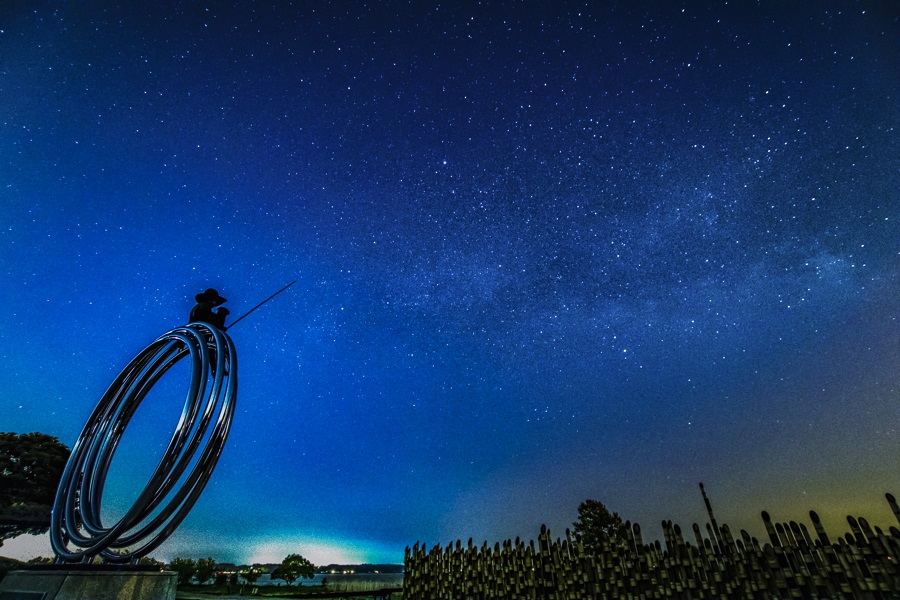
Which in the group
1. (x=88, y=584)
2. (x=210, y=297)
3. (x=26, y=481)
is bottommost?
(x=88, y=584)

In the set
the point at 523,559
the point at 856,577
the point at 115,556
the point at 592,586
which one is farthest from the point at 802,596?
the point at 115,556

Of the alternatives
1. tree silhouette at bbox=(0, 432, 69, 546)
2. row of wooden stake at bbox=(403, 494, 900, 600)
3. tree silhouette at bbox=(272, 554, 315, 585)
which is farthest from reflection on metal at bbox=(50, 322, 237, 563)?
tree silhouette at bbox=(272, 554, 315, 585)

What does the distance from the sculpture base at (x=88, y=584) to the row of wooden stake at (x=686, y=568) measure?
637 centimetres

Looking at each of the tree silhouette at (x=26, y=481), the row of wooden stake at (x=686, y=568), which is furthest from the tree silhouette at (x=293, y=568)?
the row of wooden stake at (x=686, y=568)

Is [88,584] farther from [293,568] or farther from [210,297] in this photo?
[293,568]

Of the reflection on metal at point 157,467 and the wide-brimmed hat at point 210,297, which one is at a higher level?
the wide-brimmed hat at point 210,297

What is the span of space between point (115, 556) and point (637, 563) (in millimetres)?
9033

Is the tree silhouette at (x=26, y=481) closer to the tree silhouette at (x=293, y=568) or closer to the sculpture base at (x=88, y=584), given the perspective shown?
the sculpture base at (x=88, y=584)

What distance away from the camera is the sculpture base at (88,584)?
591 centimetres

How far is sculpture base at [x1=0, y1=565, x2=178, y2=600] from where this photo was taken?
19.4 ft

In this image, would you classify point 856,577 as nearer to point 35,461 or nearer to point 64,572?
point 64,572

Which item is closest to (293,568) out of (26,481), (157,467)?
(26,481)

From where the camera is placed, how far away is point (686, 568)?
713 cm

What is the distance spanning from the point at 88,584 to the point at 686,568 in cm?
948
